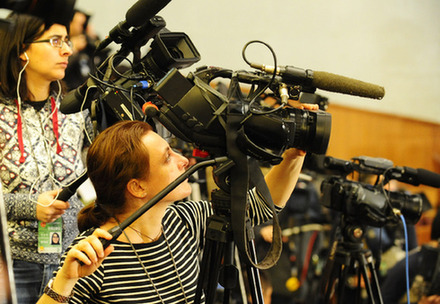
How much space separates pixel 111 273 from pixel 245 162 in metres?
0.50

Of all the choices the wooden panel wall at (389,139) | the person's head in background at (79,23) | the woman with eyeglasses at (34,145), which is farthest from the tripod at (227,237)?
the wooden panel wall at (389,139)

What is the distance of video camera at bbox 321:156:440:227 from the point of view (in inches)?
69.6

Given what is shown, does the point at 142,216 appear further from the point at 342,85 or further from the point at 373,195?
the point at 373,195

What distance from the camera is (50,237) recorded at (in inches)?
64.0

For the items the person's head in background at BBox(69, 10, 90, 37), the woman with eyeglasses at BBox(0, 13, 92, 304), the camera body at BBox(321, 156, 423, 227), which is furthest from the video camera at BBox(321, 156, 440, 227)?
the person's head in background at BBox(69, 10, 90, 37)

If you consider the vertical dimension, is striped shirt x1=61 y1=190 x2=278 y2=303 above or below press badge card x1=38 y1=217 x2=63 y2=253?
above

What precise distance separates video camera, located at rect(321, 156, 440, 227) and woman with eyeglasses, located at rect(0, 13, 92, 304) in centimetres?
91

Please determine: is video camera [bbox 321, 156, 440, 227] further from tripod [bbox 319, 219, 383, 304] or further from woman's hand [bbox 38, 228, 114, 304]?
woman's hand [bbox 38, 228, 114, 304]

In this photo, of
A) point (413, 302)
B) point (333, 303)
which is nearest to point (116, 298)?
point (333, 303)

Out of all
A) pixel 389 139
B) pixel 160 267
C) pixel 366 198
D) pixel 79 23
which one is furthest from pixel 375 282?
pixel 389 139

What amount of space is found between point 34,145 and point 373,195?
1.21 meters

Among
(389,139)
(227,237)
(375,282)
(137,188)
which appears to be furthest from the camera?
(389,139)

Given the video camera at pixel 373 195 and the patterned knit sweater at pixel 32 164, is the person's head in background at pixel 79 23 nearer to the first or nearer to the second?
the patterned knit sweater at pixel 32 164

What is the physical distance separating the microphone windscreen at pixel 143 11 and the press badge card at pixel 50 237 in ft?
2.59
